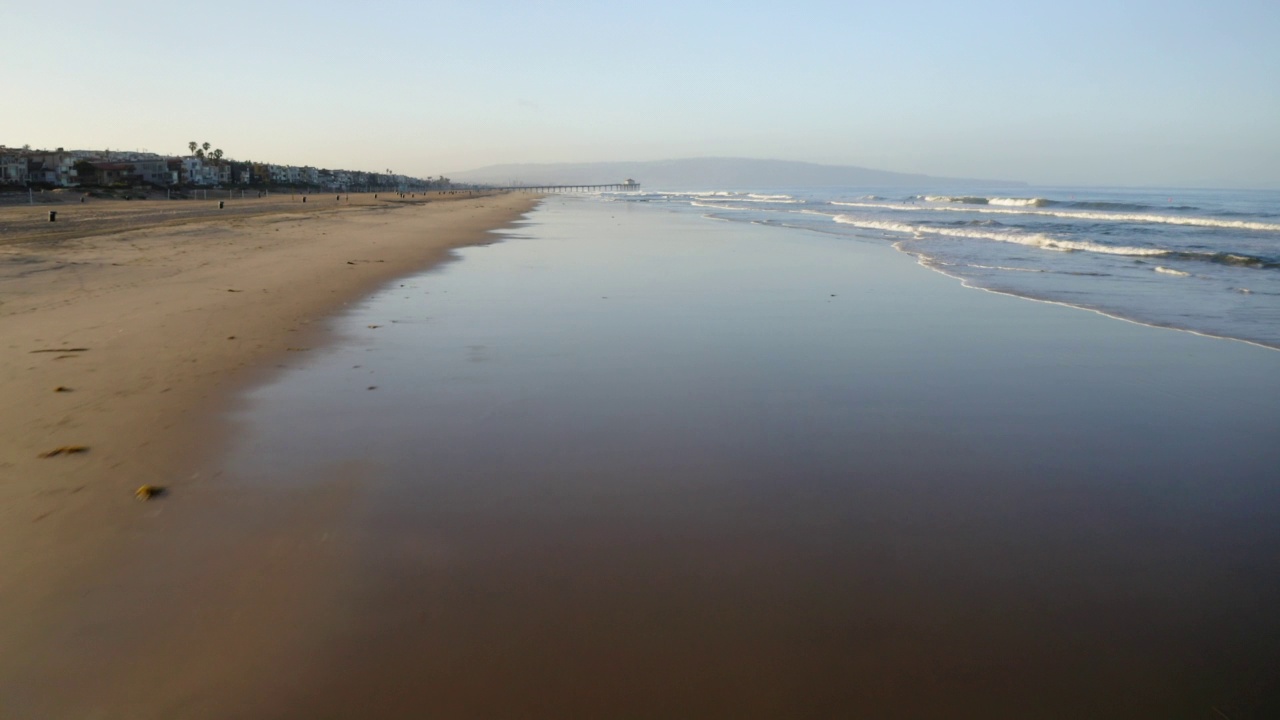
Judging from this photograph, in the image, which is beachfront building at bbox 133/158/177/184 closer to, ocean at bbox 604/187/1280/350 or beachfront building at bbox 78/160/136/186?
beachfront building at bbox 78/160/136/186

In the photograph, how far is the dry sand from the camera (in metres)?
2.88

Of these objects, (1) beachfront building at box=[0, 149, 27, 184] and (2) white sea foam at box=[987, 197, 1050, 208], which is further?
(1) beachfront building at box=[0, 149, 27, 184]

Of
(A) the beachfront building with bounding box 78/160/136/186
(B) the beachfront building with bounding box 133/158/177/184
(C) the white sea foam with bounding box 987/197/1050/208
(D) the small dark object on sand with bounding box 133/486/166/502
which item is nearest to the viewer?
(D) the small dark object on sand with bounding box 133/486/166/502

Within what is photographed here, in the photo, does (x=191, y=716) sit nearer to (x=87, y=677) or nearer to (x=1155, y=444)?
(x=87, y=677)

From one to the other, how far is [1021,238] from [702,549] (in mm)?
23563

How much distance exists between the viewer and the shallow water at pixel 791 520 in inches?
103

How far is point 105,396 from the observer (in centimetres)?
554

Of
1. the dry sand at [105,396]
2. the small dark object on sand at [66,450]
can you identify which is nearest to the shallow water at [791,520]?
the dry sand at [105,396]

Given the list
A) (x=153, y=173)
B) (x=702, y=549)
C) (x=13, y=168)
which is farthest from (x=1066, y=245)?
(x=153, y=173)

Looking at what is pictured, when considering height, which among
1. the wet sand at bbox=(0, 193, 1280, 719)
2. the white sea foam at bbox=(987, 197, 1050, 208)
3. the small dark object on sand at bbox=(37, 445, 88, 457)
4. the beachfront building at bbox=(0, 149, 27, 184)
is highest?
the beachfront building at bbox=(0, 149, 27, 184)

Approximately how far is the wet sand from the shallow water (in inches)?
0.7

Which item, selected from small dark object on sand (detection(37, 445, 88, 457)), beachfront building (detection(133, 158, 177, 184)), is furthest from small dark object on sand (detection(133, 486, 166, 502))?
beachfront building (detection(133, 158, 177, 184))

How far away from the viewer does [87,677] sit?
255 cm

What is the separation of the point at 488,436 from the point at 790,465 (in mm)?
1978
